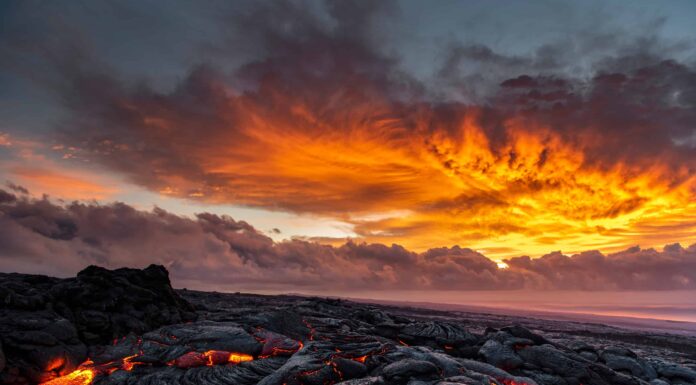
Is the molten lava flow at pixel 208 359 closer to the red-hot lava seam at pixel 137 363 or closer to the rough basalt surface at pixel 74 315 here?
the red-hot lava seam at pixel 137 363

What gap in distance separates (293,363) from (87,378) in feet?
38.9

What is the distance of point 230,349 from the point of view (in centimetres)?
2569

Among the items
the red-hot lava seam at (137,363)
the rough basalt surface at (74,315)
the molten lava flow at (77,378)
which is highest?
the rough basalt surface at (74,315)

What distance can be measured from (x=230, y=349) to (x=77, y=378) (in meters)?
8.35

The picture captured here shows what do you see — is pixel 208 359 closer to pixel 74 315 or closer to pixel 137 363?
pixel 137 363

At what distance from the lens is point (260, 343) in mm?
26625

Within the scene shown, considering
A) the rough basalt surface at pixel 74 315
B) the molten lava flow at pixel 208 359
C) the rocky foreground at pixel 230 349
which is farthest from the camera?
the molten lava flow at pixel 208 359

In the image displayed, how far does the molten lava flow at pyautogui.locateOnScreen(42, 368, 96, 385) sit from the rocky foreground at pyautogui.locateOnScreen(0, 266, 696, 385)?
95 millimetres

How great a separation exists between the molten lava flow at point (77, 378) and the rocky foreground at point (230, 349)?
10cm

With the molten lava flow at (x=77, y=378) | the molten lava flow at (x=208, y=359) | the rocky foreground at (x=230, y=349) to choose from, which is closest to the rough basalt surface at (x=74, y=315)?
the rocky foreground at (x=230, y=349)

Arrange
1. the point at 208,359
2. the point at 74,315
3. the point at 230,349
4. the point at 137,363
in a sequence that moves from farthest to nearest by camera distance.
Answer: the point at 74,315
the point at 230,349
the point at 208,359
the point at 137,363

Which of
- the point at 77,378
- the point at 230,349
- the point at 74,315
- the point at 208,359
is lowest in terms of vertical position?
the point at 77,378

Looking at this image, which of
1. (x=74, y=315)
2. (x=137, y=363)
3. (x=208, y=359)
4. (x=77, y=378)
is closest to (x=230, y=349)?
(x=208, y=359)

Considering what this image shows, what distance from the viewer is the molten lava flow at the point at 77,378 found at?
22.0 m
